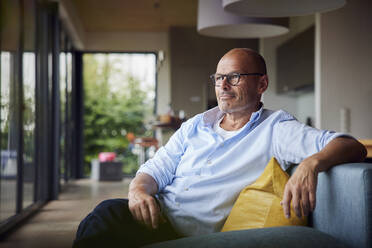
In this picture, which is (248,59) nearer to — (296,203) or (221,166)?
(221,166)

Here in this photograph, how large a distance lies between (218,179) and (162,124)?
444cm

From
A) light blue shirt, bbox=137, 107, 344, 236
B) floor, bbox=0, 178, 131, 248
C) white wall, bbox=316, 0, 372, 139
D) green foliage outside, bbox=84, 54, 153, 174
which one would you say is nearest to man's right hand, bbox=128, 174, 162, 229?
light blue shirt, bbox=137, 107, 344, 236

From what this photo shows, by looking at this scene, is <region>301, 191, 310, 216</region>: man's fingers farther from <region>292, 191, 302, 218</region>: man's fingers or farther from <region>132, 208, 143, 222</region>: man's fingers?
<region>132, 208, 143, 222</region>: man's fingers

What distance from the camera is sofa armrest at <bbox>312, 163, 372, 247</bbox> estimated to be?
4.26 ft

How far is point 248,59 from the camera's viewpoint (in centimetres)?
184

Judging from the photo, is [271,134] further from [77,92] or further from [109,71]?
[109,71]

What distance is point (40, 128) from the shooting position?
5.80 meters

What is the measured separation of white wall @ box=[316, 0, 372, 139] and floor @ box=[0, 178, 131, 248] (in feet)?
6.75

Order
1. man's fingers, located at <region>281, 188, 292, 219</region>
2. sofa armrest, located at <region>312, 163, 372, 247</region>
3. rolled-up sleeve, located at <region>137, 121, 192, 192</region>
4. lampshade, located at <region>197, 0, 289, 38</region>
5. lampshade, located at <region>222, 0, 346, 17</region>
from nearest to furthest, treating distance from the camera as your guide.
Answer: sofa armrest, located at <region>312, 163, 372, 247</region> → man's fingers, located at <region>281, 188, 292, 219</region> → rolled-up sleeve, located at <region>137, 121, 192, 192</region> → lampshade, located at <region>222, 0, 346, 17</region> → lampshade, located at <region>197, 0, 289, 38</region>

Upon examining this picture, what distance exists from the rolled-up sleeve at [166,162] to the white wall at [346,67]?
3252 millimetres

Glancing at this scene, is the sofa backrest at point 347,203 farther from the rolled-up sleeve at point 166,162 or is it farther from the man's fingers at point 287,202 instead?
the rolled-up sleeve at point 166,162

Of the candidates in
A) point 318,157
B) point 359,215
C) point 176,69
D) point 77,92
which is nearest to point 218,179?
point 318,157

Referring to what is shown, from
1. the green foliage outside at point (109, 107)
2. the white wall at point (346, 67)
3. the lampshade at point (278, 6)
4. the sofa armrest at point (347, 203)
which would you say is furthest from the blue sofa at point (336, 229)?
the green foliage outside at point (109, 107)

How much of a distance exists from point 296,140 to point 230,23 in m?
2.42
